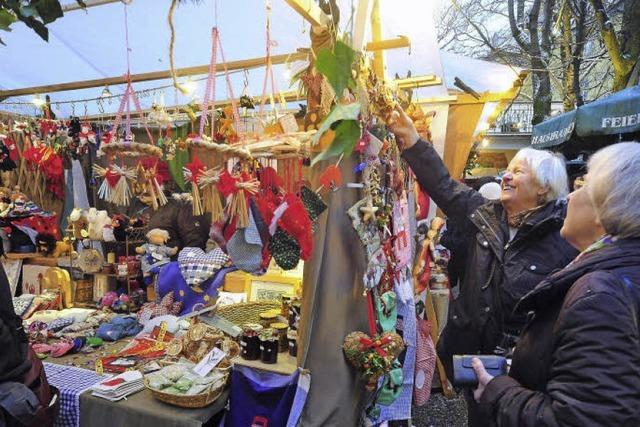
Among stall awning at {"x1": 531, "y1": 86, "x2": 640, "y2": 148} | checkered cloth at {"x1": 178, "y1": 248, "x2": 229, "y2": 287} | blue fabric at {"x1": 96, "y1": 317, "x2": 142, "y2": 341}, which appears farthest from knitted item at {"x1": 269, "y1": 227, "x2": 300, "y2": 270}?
stall awning at {"x1": 531, "y1": 86, "x2": 640, "y2": 148}

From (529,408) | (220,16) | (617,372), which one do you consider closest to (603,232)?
(617,372)

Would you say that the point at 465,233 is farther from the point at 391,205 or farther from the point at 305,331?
the point at 305,331

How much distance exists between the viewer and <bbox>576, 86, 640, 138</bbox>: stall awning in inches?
156

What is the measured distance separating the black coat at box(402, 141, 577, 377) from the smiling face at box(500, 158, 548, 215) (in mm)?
71

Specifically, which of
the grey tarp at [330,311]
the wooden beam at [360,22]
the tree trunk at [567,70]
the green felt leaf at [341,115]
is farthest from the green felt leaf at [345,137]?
the tree trunk at [567,70]

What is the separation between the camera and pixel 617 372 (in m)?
0.91

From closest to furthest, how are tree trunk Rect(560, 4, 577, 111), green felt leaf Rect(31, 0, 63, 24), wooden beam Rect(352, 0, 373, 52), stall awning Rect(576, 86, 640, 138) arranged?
green felt leaf Rect(31, 0, 63, 24), wooden beam Rect(352, 0, 373, 52), stall awning Rect(576, 86, 640, 138), tree trunk Rect(560, 4, 577, 111)

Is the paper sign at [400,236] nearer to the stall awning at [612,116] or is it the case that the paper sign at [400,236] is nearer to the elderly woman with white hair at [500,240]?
the elderly woman with white hair at [500,240]

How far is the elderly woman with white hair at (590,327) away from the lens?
3.00ft

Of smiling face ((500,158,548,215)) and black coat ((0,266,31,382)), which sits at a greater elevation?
smiling face ((500,158,548,215))

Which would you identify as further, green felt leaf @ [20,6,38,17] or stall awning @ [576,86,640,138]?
stall awning @ [576,86,640,138]

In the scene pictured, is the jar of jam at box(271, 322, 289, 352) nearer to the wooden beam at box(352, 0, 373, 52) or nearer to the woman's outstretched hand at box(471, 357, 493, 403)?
the woman's outstretched hand at box(471, 357, 493, 403)

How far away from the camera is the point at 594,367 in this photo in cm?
92

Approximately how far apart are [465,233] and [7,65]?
481 cm
